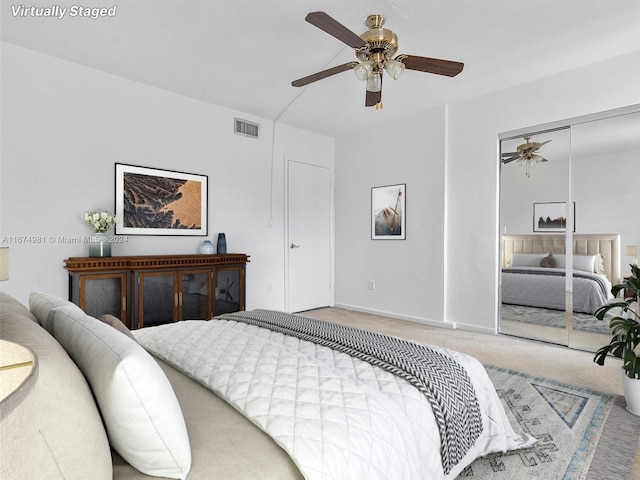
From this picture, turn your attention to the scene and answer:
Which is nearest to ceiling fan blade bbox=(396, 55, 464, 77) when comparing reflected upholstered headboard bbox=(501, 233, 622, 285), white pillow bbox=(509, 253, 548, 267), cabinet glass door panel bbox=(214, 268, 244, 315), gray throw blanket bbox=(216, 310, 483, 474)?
gray throw blanket bbox=(216, 310, 483, 474)

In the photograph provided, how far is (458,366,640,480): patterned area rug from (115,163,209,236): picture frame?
11.3ft

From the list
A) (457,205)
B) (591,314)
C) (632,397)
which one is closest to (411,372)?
(632,397)

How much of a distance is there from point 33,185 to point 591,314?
5.26 metres

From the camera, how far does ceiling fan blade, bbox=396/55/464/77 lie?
2.62m

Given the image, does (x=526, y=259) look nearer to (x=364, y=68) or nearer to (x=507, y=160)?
Result: (x=507, y=160)

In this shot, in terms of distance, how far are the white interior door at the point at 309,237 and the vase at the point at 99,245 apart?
7.92ft

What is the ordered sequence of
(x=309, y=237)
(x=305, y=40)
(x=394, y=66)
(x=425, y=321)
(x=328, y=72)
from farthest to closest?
(x=309, y=237) < (x=425, y=321) < (x=305, y=40) < (x=328, y=72) < (x=394, y=66)

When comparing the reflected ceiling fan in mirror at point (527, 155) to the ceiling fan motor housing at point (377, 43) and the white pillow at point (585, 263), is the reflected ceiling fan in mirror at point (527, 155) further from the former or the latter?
the ceiling fan motor housing at point (377, 43)

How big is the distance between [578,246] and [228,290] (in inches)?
144

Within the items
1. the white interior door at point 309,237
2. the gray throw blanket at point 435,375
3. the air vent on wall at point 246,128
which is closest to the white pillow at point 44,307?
the gray throw blanket at point 435,375

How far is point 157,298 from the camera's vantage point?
357 cm

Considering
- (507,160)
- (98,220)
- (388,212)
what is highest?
(507,160)

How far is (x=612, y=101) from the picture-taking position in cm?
342

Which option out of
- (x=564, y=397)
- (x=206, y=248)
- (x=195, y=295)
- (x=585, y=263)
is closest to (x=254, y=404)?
(x=564, y=397)
